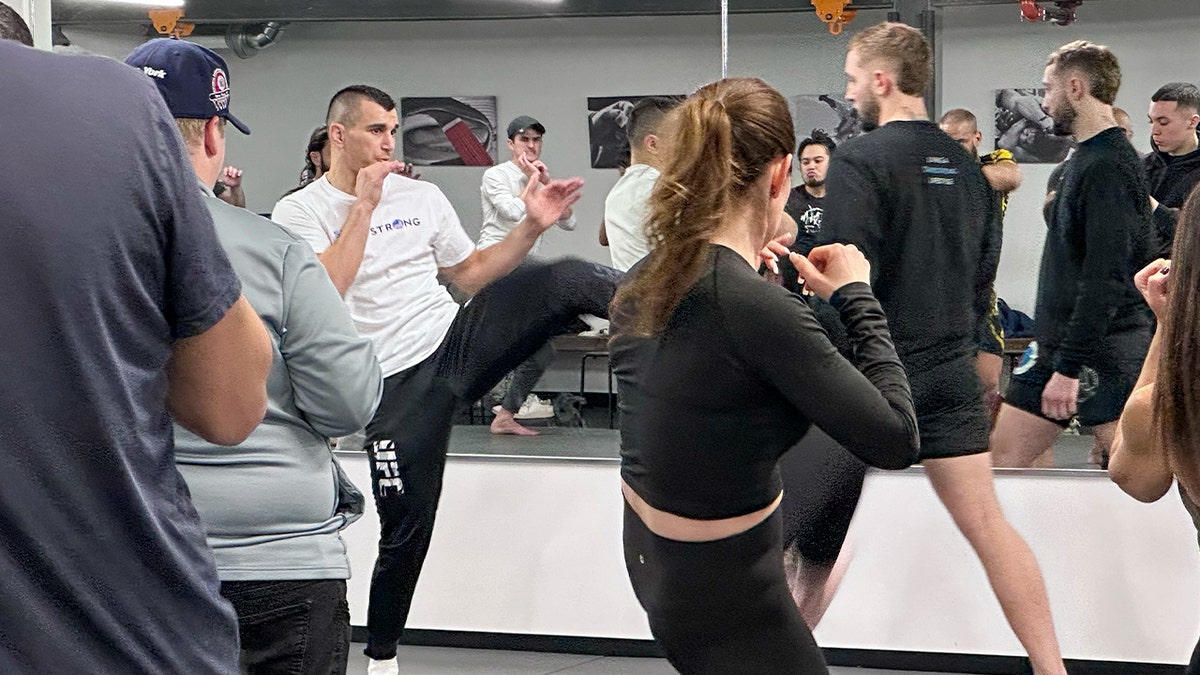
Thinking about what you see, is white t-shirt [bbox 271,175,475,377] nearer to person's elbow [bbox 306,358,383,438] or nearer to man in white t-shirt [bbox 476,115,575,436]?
man in white t-shirt [bbox 476,115,575,436]

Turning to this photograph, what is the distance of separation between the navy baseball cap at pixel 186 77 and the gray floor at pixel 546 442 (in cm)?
263

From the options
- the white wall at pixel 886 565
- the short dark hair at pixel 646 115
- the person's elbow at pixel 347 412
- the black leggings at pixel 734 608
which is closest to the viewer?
the black leggings at pixel 734 608

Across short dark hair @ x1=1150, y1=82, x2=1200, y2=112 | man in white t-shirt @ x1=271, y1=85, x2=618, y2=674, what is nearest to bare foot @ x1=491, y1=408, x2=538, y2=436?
man in white t-shirt @ x1=271, y1=85, x2=618, y2=674

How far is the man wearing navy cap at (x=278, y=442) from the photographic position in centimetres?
200

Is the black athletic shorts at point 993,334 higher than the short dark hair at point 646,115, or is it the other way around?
the short dark hair at point 646,115

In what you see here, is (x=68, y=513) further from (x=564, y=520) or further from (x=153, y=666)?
(x=564, y=520)

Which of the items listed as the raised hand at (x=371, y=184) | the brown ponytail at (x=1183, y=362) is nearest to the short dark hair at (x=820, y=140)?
the raised hand at (x=371, y=184)

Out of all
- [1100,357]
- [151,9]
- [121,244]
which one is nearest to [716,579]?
[121,244]

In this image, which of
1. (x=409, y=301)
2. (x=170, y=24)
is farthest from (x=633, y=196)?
(x=170, y=24)

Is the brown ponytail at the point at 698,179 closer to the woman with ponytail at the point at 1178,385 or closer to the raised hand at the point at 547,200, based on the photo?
the woman with ponytail at the point at 1178,385

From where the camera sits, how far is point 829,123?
4422mm

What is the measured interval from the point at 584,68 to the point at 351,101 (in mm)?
813

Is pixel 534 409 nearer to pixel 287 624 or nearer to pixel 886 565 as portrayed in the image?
→ pixel 886 565

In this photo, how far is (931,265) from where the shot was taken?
3418 mm
